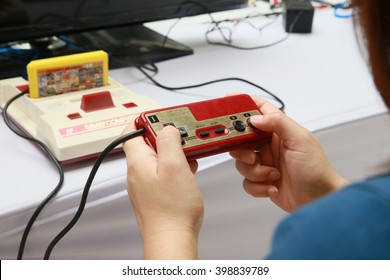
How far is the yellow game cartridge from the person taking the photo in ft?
2.65

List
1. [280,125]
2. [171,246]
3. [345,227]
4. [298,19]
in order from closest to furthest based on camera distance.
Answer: [345,227]
[171,246]
[280,125]
[298,19]

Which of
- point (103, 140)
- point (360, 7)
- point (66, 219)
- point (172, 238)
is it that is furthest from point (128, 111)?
point (360, 7)

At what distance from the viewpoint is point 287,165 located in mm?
666

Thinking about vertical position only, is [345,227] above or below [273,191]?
above

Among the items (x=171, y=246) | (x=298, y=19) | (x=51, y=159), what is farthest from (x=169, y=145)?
(x=298, y=19)

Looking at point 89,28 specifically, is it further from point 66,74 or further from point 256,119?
point 256,119

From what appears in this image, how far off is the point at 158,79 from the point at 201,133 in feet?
1.30

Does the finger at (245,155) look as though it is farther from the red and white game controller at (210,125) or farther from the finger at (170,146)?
the finger at (170,146)

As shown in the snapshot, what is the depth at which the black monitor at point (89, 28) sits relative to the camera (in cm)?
96

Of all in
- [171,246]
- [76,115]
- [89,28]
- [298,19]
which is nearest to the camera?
[171,246]

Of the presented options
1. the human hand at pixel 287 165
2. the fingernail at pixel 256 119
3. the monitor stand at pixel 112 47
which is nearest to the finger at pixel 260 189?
the human hand at pixel 287 165

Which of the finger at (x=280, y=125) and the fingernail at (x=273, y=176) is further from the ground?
the finger at (x=280, y=125)

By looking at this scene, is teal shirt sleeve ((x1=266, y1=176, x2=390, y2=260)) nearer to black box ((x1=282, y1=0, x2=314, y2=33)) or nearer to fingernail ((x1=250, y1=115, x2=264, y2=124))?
fingernail ((x1=250, y1=115, x2=264, y2=124))

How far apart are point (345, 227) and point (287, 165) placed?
0.27 meters
